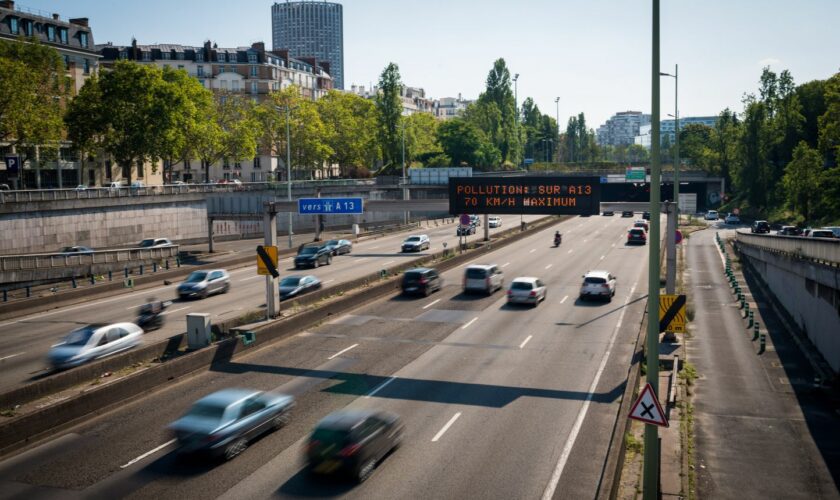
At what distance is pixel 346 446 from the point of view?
50.6ft

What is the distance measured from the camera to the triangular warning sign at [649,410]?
42.7ft

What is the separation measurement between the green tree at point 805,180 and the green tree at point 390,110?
2290 inches

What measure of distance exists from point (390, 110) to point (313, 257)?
2642 inches

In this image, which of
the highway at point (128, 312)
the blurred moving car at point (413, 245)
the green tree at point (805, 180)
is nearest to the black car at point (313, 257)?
the highway at point (128, 312)

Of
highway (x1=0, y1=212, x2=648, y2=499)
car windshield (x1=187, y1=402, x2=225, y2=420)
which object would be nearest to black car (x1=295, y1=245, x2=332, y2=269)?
highway (x1=0, y1=212, x2=648, y2=499)

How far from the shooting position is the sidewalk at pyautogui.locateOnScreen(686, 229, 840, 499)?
16438 millimetres

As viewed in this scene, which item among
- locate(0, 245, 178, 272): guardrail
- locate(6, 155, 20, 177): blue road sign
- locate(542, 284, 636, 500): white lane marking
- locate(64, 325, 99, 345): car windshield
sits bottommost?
locate(542, 284, 636, 500): white lane marking

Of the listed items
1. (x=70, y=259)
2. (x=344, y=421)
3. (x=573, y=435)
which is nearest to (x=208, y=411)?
(x=344, y=421)

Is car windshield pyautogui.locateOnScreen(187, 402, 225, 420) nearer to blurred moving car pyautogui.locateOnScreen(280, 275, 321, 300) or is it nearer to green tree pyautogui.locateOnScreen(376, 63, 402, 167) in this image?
blurred moving car pyautogui.locateOnScreen(280, 275, 321, 300)

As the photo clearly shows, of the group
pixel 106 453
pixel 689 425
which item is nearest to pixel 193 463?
pixel 106 453

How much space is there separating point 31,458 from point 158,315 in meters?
15.1

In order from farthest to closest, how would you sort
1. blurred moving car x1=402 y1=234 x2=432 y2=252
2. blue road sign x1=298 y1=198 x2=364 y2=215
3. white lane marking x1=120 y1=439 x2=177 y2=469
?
blurred moving car x1=402 y1=234 x2=432 y2=252 < blue road sign x1=298 y1=198 x2=364 y2=215 < white lane marking x1=120 y1=439 x2=177 y2=469

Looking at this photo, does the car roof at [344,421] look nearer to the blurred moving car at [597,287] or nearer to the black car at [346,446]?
the black car at [346,446]

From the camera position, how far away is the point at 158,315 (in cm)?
3194
